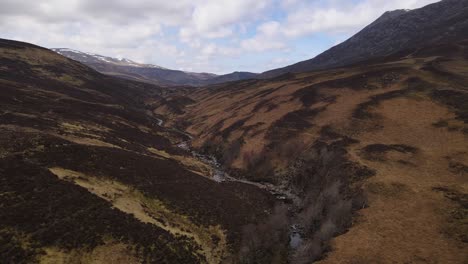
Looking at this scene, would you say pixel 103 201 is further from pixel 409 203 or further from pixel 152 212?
pixel 409 203

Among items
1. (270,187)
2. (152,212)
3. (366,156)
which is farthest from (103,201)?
(366,156)

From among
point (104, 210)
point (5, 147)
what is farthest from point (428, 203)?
point (5, 147)

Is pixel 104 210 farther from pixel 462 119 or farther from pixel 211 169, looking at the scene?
pixel 462 119

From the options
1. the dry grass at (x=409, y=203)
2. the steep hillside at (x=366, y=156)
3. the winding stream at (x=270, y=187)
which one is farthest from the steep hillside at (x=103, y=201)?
the dry grass at (x=409, y=203)

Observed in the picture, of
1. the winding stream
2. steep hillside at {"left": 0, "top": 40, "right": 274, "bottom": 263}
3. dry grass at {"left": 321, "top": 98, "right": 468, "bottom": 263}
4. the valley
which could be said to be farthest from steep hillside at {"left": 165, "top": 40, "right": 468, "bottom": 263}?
steep hillside at {"left": 0, "top": 40, "right": 274, "bottom": 263}

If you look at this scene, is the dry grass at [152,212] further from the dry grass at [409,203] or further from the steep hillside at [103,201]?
the dry grass at [409,203]

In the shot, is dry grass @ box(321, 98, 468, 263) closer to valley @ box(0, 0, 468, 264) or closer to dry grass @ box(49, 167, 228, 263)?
valley @ box(0, 0, 468, 264)
